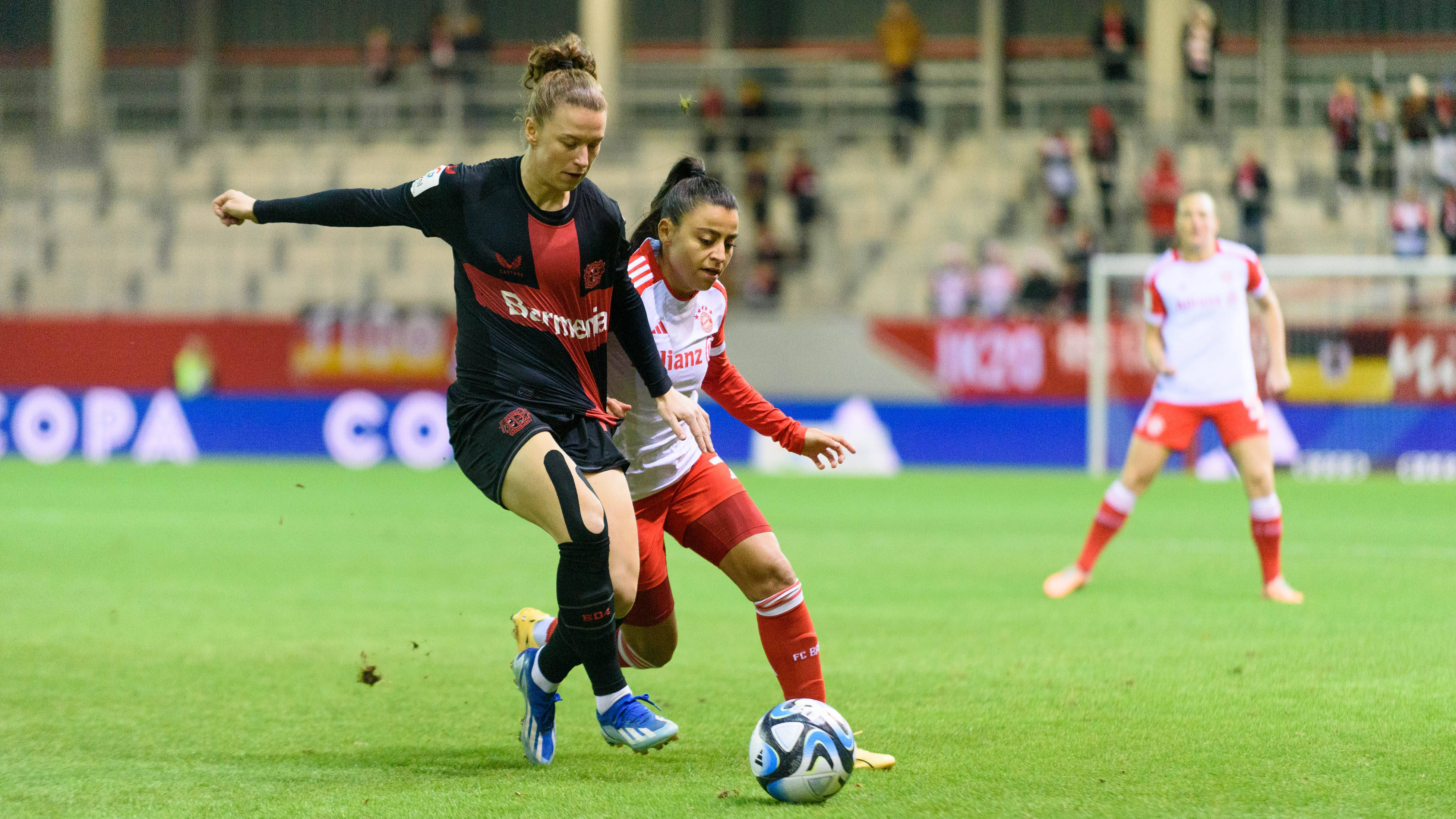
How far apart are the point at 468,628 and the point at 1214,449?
11.5 meters

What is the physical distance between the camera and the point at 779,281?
2264cm

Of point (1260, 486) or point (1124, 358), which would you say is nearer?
point (1260, 486)

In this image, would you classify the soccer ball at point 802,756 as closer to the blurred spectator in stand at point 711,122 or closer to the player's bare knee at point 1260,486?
the player's bare knee at point 1260,486

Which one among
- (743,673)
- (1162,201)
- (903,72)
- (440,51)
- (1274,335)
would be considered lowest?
(743,673)

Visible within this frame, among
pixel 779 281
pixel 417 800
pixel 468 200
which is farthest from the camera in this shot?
pixel 779 281

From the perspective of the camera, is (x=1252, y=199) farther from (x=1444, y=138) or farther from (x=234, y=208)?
(x=234, y=208)

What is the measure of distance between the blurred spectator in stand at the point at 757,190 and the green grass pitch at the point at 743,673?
9769 mm

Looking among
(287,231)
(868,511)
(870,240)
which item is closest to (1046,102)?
(870,240)

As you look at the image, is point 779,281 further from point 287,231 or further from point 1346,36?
point 1346,36

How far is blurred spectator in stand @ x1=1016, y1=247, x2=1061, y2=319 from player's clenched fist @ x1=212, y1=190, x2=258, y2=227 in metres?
15.6

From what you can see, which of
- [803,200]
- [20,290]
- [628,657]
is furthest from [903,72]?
[628,657]

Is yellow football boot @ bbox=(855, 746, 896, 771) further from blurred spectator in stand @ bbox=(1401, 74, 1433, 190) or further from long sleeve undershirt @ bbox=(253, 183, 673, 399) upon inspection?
blurred spectator in stand @ bbox=(1401, 74, 1433, 190)

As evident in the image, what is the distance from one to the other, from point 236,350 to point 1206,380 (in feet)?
53.6

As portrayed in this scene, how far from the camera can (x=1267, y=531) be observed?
8930 millimetres
